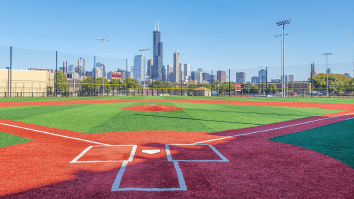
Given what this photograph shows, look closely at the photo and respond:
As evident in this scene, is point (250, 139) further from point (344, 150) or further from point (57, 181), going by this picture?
point (57, 181)

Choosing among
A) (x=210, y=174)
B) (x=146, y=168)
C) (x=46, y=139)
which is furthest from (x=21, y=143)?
(x=210, y=174)

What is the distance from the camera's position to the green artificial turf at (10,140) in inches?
258

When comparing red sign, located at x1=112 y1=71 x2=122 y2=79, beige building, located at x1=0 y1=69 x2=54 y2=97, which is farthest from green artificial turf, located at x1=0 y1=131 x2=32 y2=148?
red sign, located at x1=112 y1=71 x2=122 y2=79

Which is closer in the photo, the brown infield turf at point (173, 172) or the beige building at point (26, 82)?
the brown infield turf at point (173, 172)

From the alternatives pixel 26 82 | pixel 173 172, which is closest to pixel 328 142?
pixel 173 172

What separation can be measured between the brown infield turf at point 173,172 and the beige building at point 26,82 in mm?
46871

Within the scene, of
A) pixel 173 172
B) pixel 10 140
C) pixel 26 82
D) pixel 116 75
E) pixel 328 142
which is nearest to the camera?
pixel 173 172

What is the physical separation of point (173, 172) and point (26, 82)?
185ft

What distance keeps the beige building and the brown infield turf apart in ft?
154

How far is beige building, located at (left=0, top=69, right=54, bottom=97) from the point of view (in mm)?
47062

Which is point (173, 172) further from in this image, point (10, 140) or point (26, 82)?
point (26, 82)

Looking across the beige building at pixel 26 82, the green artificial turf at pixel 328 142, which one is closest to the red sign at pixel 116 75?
the beige building at pixel 26 82

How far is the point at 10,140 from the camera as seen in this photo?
6.94 m

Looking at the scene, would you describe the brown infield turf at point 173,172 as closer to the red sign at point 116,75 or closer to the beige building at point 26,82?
the beige building at point 26,82
